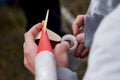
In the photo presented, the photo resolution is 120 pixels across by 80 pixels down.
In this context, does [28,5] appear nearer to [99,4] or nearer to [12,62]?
[12,62]

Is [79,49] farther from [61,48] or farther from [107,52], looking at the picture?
[107,52]

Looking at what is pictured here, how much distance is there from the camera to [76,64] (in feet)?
2.92

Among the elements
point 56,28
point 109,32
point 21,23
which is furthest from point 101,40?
point 21,23

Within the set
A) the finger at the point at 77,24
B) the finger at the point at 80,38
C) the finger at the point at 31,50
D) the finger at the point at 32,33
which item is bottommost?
the finger at the point at 31,50

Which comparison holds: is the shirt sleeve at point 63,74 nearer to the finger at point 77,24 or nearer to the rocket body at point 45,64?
the rocket body at point 45,64

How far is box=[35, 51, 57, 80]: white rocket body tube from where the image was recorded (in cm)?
64

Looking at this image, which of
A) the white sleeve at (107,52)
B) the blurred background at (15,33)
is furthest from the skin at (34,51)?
the blurred background at (15,33)

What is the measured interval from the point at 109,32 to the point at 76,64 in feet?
1.32

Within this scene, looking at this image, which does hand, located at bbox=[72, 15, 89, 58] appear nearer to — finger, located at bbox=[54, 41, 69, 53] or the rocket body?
finger, located at bbox=[54, 41, 69, 53]

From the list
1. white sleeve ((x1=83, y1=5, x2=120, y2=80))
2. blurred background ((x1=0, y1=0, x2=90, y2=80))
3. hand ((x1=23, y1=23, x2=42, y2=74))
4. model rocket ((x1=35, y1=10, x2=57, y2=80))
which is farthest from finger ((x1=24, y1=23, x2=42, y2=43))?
blurred background ((x1=0, y1=0, x2=90, y2=80))

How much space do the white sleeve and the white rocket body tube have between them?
144mm

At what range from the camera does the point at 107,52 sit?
0.49 metres

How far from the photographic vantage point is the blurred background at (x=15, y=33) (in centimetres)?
207

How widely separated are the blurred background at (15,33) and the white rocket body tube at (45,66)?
1357 millimetres
